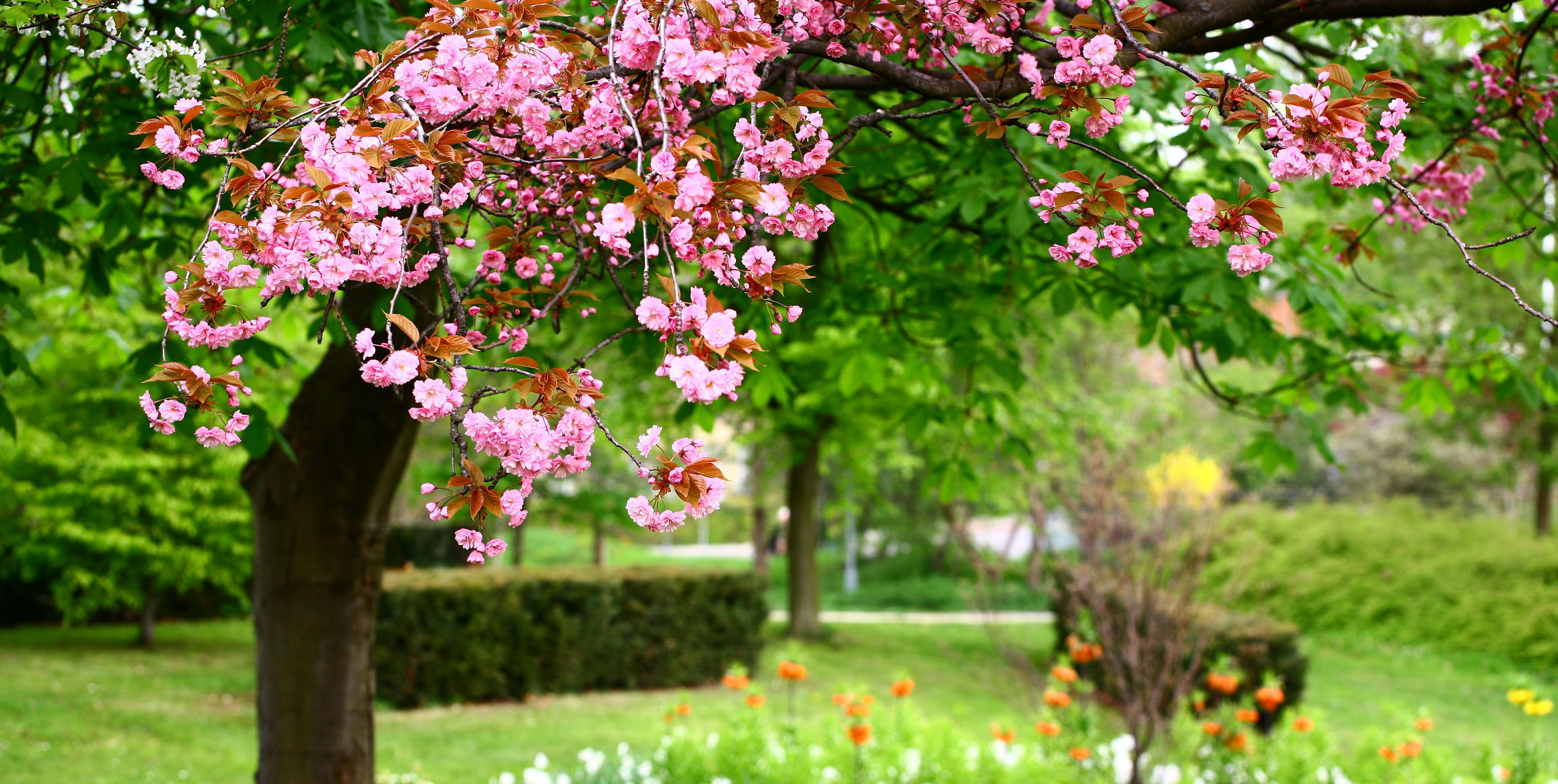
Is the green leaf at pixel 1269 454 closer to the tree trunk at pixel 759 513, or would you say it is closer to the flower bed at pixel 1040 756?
the flower bed at pixel 1040 756

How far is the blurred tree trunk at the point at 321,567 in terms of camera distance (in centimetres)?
367

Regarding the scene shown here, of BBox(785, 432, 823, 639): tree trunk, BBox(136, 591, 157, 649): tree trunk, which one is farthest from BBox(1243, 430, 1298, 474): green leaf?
BBox(136, 591, 157, 649): tree trunk

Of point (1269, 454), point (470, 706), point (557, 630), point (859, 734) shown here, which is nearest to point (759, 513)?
point (557, 630)

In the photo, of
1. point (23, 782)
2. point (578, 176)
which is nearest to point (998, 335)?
point (578, 176)

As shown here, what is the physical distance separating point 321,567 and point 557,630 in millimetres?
6473

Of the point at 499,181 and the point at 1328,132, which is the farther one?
the point at 499,181

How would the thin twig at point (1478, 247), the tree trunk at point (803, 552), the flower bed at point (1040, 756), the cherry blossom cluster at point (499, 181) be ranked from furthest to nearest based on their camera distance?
the tree trunk at point (803, 552) → the flower bed at point (1040, 756) → the thin twig at point (1478, 247) → the cherry blossom cluster at point (499, 181)

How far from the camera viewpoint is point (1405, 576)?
50.2 ft

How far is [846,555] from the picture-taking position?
2477 cm

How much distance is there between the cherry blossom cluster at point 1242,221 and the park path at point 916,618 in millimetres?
15436

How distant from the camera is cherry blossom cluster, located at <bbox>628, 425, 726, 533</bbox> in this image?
142 cm

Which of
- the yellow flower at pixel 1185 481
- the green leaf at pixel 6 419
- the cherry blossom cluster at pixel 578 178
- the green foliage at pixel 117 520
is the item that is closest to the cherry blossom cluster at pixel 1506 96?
the cherry blossom cluster at pixel 578 178

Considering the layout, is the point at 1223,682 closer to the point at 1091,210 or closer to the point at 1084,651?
the point at 1084,651

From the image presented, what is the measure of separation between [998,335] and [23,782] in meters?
6.44
